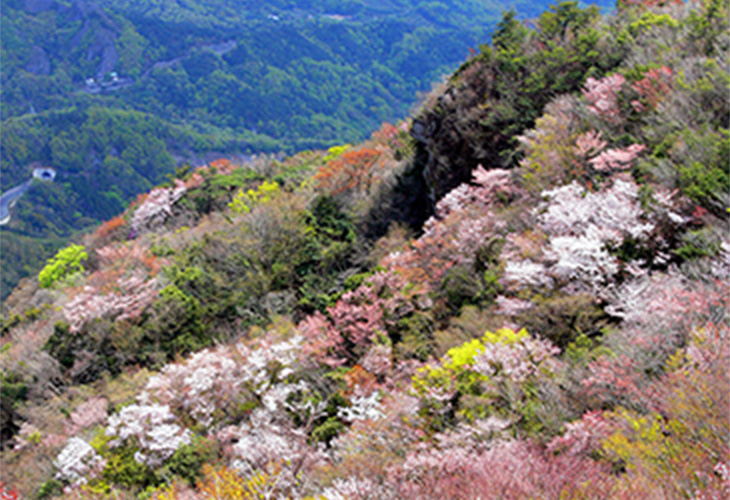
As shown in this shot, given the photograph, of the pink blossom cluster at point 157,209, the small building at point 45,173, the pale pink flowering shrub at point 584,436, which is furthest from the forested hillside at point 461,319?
the small building at point 45,173

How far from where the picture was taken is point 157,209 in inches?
1258

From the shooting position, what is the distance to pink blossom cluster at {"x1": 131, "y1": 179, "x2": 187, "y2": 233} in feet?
104

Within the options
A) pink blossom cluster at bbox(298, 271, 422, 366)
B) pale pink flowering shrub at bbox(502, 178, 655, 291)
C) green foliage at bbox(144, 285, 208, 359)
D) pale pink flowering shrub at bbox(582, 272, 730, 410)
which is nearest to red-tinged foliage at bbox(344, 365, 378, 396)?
pink blossom cluster at bbox(298, 271, 422, 366)

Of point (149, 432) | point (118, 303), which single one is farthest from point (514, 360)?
point (118, 303)

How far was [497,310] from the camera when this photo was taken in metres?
9.83

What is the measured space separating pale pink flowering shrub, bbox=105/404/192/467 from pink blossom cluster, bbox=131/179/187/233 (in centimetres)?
2100

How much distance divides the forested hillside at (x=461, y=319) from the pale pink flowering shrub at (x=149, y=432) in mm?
67

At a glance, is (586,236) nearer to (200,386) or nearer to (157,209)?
(200,386)

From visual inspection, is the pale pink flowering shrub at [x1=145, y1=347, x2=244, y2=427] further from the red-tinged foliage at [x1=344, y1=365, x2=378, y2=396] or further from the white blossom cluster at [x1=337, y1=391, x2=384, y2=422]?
the white blossom cluster at [x1=337, y1=391, x2=384, y2=422]

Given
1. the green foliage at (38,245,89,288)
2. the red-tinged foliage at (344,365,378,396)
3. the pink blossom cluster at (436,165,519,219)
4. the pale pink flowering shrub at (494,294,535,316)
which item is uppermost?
the green foliage at (38,245,89,288)

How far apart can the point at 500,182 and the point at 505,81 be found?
5.36 m

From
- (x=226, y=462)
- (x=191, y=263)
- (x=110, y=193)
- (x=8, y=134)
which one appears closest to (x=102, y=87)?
(x=8, y=134)

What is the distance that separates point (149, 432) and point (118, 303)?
8.58 m

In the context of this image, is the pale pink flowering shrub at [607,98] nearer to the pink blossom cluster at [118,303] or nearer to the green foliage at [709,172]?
the green foliage at [709,172]
